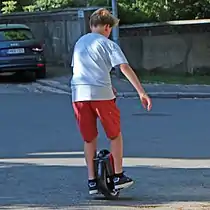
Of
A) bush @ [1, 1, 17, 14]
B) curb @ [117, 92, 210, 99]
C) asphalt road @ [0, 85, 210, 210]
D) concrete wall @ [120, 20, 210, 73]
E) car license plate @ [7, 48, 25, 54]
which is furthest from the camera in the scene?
bush @ [1, 1, 17, 14]

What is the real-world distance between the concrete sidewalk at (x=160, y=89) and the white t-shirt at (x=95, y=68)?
11.5 metres

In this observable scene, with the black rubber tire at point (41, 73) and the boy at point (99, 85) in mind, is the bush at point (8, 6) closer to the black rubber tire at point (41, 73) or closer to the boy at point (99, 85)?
the black rubber tire at point (41, 73)

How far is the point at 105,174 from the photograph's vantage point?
659 centimetres

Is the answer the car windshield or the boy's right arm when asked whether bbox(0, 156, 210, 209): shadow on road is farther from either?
the car windshield

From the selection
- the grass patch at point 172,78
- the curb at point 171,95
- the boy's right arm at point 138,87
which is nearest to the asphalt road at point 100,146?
the boy's right arm at point 138,87

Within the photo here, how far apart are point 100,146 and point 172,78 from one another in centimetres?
1129

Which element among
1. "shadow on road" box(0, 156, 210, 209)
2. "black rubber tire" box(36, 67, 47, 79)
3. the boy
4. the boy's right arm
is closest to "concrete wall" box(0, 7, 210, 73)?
"black rubber tire" box(36, 67, 47, 79)

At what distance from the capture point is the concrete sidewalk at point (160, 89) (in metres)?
17.9

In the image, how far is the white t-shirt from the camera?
6.41 metres

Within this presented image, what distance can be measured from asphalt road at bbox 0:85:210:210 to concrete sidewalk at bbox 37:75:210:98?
146 centimetres

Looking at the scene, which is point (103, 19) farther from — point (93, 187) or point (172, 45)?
point (172, 45)

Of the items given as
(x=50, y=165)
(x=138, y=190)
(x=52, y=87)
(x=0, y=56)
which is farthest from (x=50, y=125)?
(x=0, y=56)

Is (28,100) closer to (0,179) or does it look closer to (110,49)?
(0,179)

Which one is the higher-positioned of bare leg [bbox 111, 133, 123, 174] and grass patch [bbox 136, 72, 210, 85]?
bare leg [bbox 111, 133, 123, 174]
